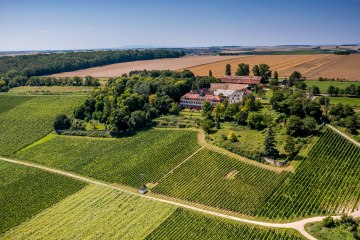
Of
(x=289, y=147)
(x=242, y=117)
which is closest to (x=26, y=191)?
(x=242, y=117)

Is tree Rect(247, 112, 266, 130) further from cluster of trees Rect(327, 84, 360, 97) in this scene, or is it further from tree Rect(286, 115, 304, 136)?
cluster of trees Rect(327, 84, 360, 97)

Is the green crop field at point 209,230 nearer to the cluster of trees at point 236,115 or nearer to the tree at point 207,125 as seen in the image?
the tree at point 207,125

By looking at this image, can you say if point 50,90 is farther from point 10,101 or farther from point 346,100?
A: point 346,100

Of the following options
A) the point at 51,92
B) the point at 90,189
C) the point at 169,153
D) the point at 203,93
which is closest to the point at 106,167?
the point at 90,189

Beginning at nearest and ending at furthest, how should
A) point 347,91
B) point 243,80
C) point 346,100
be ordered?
point 346,100, point 347,91, point 243,80

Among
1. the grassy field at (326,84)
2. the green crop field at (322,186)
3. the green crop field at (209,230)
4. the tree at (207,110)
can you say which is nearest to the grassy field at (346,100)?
the grassy field at (326,84)

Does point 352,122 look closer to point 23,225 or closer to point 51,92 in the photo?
point 23,225
